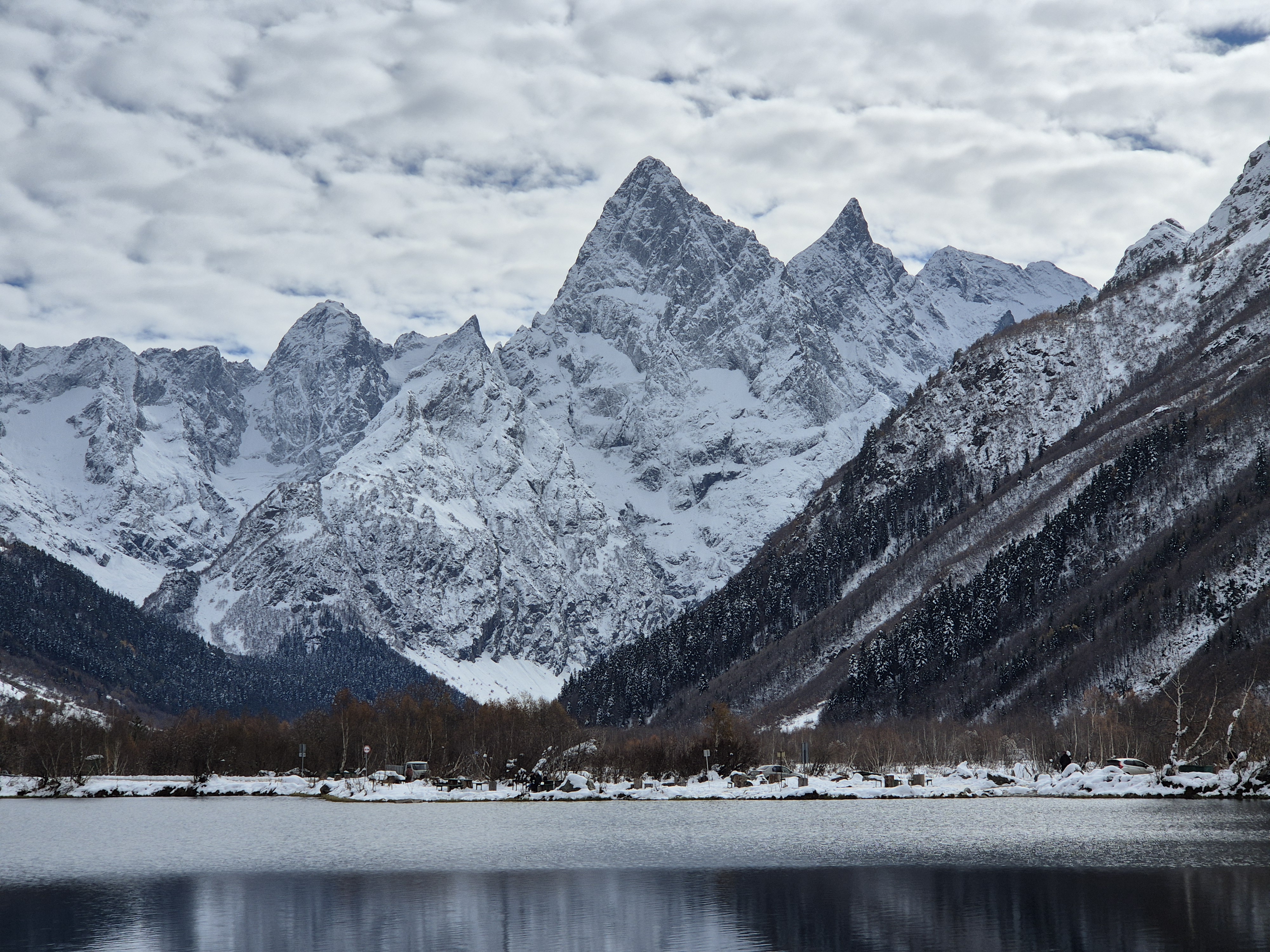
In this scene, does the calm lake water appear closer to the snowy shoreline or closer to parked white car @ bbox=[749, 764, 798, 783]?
the snowy shoreline

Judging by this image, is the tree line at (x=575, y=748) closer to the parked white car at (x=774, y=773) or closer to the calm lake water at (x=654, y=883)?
the parked white car at (x=774, y=773)

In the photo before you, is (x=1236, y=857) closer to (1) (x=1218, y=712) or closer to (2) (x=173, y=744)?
(1) (x=1218, y=712)

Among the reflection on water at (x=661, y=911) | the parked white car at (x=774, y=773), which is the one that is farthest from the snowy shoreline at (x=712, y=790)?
the reflection on water at (x=661, y=911)

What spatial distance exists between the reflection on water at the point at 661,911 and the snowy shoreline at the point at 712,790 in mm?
63739

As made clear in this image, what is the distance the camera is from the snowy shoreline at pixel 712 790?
117875mm

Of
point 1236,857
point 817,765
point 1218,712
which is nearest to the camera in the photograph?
point 1236,857

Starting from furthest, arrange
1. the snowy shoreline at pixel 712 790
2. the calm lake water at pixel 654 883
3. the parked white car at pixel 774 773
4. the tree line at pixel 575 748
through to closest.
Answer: the tree line at pixel 575 748 < the parked white car at pixel 774 773 < the snowy shoreline at pixel 712 790 < the calm lake water at pixel 654 883

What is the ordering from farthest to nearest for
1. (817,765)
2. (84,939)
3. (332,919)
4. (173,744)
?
1. (173,744)
2. (817,765)
3. (332,919)
4. (84,939)

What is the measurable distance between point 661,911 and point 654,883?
8717 mm

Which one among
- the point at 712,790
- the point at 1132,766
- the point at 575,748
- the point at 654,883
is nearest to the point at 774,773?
the point at 712,790

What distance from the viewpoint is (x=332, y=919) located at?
4972 centimetres

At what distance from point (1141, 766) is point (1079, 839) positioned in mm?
62791

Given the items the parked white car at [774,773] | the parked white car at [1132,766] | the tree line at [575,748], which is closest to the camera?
the parked white car at [1132,766]

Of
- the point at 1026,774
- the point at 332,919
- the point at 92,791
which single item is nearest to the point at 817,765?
the point at 1026,774
